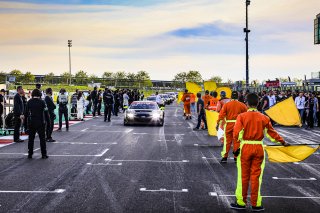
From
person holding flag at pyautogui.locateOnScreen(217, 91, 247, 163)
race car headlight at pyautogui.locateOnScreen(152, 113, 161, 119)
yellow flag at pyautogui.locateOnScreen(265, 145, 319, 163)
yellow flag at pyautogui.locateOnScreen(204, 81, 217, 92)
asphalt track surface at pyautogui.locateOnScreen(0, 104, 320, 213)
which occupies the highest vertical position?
yellow flag at pyautogui.locateOnScreen(204, 81, 217, 92)

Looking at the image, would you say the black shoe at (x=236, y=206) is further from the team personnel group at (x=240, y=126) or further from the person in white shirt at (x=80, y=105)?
the person in white shirt at (x=80, y=105)

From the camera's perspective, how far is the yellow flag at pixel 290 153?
7.45m

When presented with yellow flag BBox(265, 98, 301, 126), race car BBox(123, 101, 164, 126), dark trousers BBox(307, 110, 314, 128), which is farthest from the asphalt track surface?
dark trousers BBox(307, 110, 314, 128)

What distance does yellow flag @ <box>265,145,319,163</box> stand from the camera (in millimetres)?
7445

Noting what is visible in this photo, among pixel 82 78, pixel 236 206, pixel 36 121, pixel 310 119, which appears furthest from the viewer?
pixel 82 78

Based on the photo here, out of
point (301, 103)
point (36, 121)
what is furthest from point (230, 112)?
point (301, 103)

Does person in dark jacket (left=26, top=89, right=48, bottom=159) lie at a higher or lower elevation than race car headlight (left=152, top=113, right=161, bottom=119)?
higher

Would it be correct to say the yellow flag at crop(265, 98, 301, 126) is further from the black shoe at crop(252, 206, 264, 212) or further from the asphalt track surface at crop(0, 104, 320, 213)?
the black shoe at crop(252, 206, 264, 212)

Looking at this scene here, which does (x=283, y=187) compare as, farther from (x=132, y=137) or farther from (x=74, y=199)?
(x=132, y=137)

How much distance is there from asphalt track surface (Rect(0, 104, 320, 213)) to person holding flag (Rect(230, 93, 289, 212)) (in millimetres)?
265

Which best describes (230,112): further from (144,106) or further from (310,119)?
(144,106)

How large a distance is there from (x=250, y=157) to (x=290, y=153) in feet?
4.07

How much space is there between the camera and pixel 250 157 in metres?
6.57

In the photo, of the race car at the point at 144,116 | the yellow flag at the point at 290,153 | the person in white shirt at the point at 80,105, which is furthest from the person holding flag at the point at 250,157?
the person in white shirt at the point at 80,105
